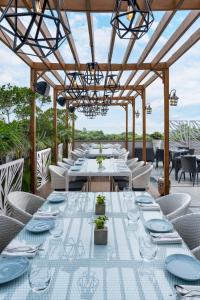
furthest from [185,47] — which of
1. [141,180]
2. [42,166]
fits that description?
[42,166]

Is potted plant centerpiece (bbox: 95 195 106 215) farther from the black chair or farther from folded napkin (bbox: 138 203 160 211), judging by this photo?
the black chair

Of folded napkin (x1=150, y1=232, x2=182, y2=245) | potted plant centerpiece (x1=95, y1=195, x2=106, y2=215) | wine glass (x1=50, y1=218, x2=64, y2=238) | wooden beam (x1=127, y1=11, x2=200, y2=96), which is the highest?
wooden beam (x1=127, y1=11, x2=200, y2=96)

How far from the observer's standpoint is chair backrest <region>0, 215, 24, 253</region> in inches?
95.1

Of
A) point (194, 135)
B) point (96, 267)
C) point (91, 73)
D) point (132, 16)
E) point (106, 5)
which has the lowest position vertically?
point (96, 267)

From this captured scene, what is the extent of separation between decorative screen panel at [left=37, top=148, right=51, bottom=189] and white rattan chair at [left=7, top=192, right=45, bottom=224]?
13.0 feet

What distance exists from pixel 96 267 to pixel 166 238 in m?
0.63

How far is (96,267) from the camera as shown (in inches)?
62.6

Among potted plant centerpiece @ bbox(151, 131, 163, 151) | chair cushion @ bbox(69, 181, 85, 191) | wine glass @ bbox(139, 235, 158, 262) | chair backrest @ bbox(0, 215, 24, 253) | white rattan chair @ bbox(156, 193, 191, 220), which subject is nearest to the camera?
wine glass @ bbox(139, 235, 158, 262)

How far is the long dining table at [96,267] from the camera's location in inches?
53.0

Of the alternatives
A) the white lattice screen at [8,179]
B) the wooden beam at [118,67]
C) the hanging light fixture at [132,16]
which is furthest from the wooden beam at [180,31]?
the white lattice screen at [8,179]

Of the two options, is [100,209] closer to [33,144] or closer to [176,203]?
[176,203]

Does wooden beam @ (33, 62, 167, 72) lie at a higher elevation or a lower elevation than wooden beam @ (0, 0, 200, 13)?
higher

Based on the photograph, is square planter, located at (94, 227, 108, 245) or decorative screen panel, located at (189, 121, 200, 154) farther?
decorative screen panel, located at (189, 121, 200, 154)

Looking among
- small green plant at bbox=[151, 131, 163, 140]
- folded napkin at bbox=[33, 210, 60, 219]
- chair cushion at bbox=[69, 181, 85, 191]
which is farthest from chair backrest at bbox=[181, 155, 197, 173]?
small green plant at bbox=[151, 131, 163, 140]
